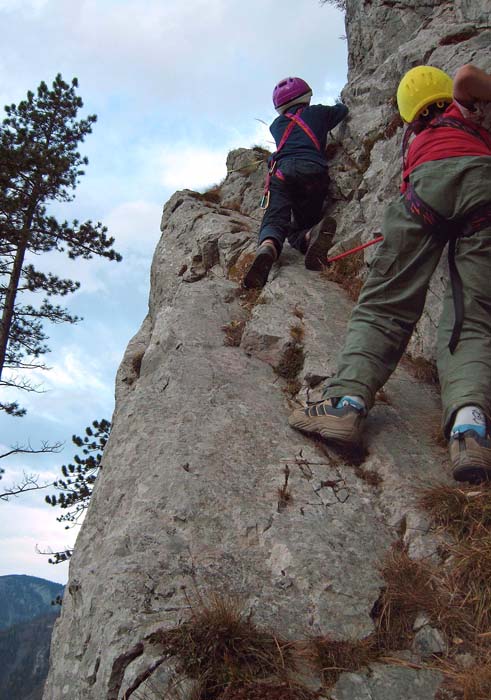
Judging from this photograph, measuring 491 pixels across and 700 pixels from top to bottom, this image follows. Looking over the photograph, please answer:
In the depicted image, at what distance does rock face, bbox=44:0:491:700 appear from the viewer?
3.26 m

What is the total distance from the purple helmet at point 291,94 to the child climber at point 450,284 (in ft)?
12.7

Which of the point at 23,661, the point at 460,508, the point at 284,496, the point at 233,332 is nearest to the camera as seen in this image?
the point at 460,508

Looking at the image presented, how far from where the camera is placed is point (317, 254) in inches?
293

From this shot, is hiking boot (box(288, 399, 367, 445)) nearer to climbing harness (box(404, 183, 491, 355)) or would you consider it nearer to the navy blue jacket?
climbing harness (box(404, 183, 491, 355))

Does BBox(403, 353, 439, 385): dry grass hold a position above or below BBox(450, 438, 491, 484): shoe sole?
above

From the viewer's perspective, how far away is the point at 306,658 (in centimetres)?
296

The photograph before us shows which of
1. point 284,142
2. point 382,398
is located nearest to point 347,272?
point 284,142

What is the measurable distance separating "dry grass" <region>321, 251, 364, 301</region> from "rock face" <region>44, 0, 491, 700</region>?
18 centimetres

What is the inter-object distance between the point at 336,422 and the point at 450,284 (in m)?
1.45

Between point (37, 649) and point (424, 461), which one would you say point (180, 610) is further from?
point (37, 649)

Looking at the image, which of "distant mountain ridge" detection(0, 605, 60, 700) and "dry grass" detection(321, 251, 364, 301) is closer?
"dry grass" detection(321, 251, 364, 301)

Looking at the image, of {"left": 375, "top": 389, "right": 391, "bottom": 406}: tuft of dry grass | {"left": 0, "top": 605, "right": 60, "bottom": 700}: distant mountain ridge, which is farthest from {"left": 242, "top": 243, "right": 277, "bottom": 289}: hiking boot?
{"left": 0, "top": 605, "right": 60, "bottom": 700}: distant mountain ridge

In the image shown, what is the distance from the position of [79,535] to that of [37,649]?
210 m

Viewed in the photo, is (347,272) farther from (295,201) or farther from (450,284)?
(450,284)
